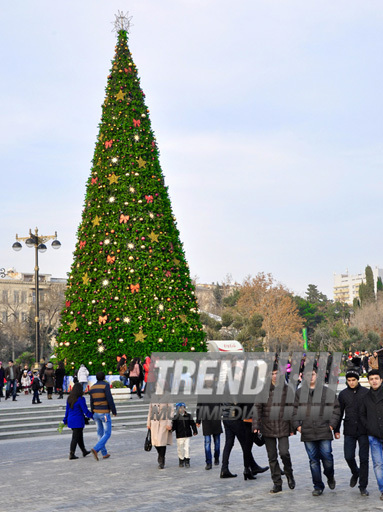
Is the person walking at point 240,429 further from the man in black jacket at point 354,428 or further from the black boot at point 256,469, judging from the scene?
the man in black jacket at point 354,428

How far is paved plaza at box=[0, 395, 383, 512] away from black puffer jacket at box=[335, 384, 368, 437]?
0.80 m

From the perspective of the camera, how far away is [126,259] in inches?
1038

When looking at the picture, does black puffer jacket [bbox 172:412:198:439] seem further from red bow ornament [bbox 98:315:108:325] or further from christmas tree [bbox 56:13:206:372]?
red bow ornament [bbox 98:315:108:325]

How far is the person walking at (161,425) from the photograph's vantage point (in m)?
12.2

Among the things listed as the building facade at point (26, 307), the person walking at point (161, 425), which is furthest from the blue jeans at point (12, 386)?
the person walking at point (161, 425)

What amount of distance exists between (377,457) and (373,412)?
1.82 ft

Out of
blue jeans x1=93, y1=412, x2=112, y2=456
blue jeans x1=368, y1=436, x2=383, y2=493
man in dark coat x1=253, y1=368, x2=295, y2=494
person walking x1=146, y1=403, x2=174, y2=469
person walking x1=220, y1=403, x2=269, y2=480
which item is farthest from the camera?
blue jeans x1=93, y1=412, x2=112, y2=456

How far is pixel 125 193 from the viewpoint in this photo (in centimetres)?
2664

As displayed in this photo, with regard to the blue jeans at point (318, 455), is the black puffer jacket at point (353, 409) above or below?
above

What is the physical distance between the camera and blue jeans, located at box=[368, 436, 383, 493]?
886 cm

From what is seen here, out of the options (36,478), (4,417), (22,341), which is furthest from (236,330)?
(36,478)


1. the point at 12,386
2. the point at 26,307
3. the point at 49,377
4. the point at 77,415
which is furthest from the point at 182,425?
the point at 26,307

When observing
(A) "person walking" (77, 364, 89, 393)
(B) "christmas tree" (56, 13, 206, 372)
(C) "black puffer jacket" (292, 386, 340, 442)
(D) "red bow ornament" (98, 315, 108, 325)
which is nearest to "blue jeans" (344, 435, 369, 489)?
(C) "black puffer jacket" (292, 386, 340, 442)

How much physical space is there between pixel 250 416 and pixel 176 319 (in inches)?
621
